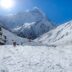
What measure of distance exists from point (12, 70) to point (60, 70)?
18.6ft

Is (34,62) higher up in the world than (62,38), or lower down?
lower down

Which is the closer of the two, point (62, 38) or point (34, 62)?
point (34, 62)

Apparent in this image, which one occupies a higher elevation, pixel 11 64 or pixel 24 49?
pixel 24 49

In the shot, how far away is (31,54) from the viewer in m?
32.3

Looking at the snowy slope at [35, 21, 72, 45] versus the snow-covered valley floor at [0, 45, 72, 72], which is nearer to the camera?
the snow-covered valley floor at [0, 45, 72, 72]

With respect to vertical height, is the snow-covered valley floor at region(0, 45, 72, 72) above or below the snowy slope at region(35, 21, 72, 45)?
below

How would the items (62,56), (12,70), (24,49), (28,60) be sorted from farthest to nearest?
1. (24,49)
2. (62,56)
3. (28,60)
4. (12,70)

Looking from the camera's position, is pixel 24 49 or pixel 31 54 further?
pixel 24 49

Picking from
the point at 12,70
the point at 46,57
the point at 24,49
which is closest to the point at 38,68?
the point at 12,70

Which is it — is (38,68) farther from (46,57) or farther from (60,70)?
(46,57)

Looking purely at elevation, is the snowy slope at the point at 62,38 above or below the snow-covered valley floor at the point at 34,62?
above

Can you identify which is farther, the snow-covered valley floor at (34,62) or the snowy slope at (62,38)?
the snowy slope at (62,38)

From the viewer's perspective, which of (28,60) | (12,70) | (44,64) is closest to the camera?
(12,70)

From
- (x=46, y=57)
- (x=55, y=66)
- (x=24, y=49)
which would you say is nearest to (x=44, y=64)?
(x=55, y=66)
